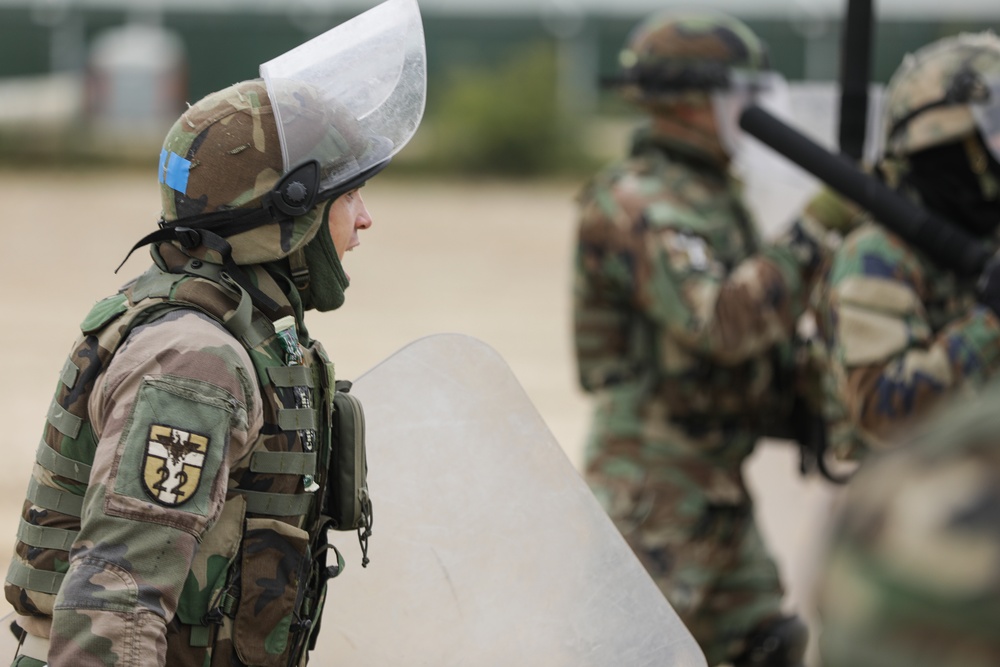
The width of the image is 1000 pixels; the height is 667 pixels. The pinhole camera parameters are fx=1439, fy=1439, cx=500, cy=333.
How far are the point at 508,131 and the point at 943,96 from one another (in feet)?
72.2

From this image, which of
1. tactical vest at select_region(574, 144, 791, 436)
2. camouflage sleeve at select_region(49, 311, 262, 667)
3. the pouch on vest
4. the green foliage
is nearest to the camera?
camouflage sleeve at select_region(49, 311, 262, 667)

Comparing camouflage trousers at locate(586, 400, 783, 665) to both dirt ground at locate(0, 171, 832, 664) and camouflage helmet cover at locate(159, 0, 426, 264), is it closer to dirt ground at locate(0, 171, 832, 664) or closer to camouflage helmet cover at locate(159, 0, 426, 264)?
dirt ground at locate(0, 171, 832, 664)

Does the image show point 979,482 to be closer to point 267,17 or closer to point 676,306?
point 676,306

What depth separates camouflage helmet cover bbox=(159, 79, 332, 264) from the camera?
2.30 metres

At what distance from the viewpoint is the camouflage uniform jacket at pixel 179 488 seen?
198 centimetres

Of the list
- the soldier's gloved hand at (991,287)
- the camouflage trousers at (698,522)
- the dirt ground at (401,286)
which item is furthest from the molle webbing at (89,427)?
the dirt ground at (401,286)

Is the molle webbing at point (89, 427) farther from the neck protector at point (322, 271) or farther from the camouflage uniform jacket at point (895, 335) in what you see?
the camouflage uniform jacket at point (895, 335)

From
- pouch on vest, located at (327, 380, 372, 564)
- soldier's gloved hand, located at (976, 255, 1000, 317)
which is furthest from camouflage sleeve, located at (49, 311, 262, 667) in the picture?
soldier's gloved hand, located at (976, 255, 1000, 317)

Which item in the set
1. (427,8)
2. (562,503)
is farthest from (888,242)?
(427,8)

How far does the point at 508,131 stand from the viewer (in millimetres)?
25359

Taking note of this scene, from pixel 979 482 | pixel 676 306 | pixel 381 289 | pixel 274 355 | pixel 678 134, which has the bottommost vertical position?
pixel 381 289

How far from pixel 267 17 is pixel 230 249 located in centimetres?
2894

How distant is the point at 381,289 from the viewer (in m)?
15.2

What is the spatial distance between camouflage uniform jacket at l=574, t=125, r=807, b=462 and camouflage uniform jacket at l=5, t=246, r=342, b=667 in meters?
1.78
